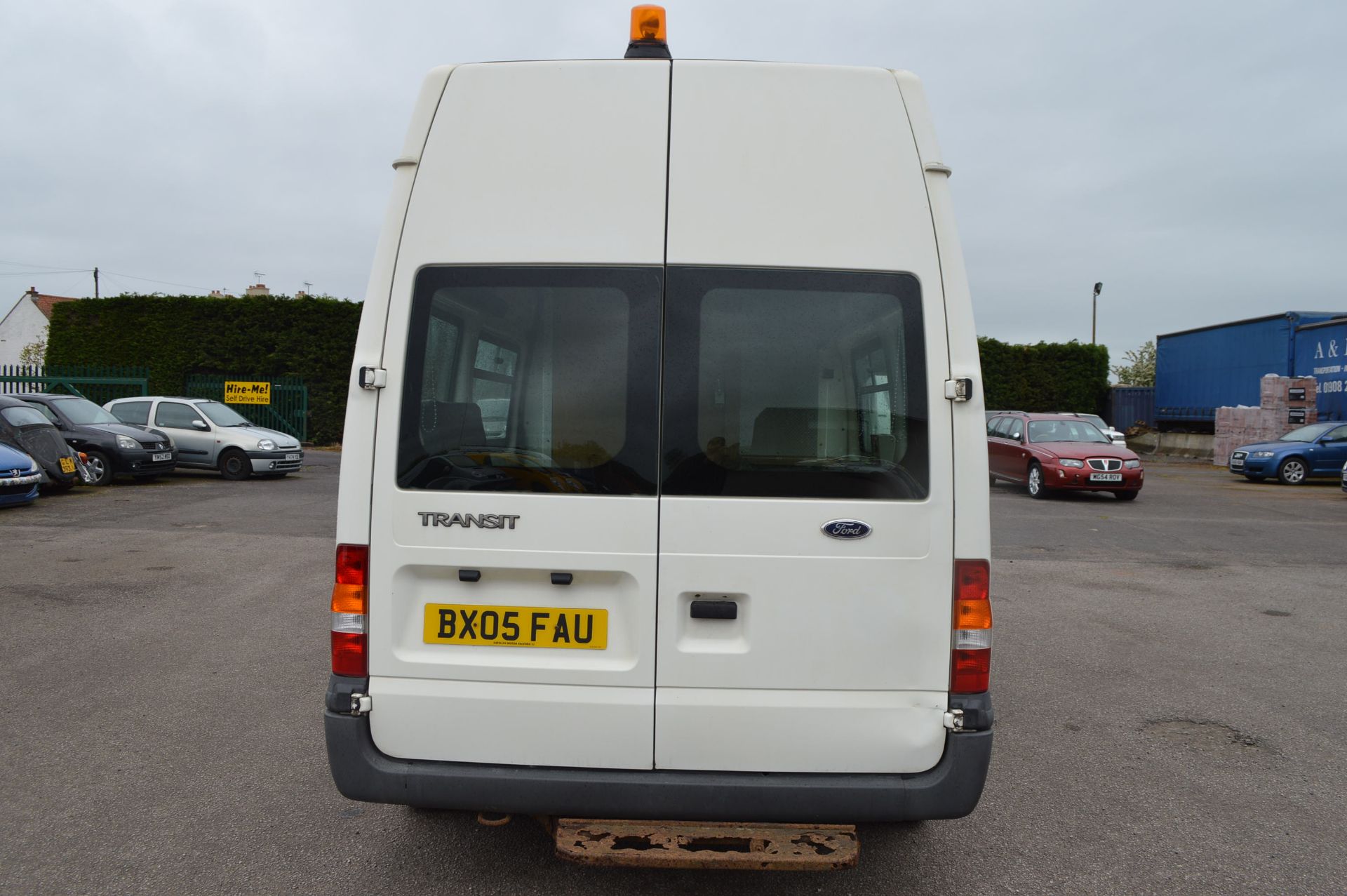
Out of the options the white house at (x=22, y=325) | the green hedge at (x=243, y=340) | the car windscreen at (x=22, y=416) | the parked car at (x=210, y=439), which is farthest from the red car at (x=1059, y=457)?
the white house at (x=22, y=325)

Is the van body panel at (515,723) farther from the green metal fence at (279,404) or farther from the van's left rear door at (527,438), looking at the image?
the green metal fence at (279,404)

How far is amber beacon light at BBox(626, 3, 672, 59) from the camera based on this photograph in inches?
119

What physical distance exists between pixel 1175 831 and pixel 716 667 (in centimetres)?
217

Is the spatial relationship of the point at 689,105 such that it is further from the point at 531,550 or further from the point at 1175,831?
the point at 1175,831

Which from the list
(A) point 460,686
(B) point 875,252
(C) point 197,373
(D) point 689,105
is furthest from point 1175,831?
(C) point 197,373

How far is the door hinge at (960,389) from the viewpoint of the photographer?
2.73 m

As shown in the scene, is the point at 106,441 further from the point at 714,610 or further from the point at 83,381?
the point at 714,610

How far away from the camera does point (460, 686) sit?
2754 millimetres

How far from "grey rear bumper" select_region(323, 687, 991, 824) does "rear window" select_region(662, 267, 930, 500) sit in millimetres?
831

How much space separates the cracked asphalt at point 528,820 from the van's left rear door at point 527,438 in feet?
2.53

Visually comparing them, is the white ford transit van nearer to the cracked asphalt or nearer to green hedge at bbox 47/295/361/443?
the cracked asphalt

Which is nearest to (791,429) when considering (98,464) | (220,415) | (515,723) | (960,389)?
(960,389)

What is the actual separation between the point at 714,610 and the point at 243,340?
25584mm

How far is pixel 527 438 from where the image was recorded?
9.18ft
